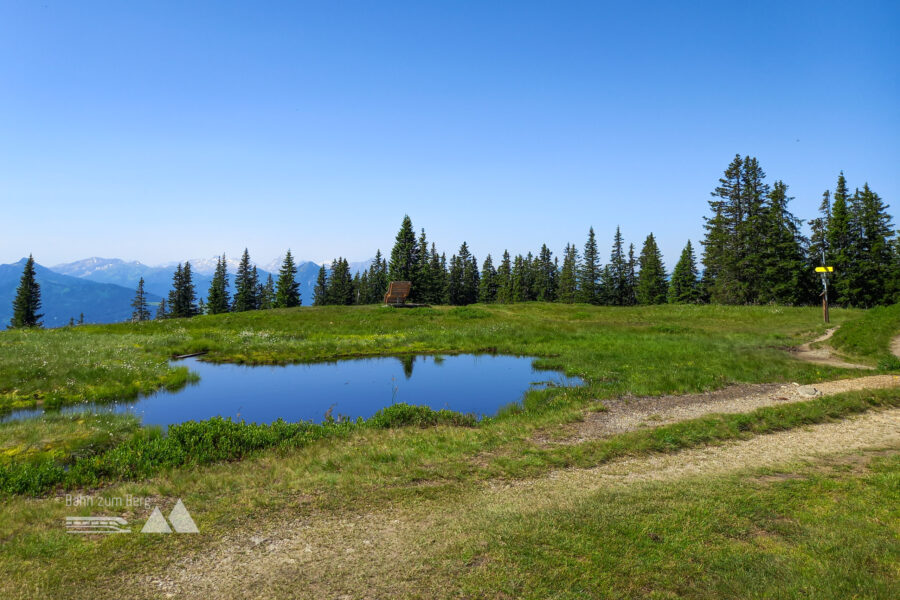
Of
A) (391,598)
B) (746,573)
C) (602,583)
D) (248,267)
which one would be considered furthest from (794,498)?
(248,267)

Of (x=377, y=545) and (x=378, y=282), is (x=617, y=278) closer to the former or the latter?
(x=378, y=282)

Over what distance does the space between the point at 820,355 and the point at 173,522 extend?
106 ft

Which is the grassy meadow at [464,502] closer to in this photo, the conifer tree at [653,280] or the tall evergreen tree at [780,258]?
the tall evergreen tree at [780,258]

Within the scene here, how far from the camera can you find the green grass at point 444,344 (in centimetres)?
1891

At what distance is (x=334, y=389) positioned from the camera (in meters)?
19.5

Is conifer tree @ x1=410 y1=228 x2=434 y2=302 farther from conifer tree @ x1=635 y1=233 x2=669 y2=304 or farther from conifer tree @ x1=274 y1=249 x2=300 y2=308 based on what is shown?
conifer tree @ x1=635 y1=233 x2=669 y2=304

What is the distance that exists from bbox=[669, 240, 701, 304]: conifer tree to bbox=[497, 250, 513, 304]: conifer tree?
37.2 meters

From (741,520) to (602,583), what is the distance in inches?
135

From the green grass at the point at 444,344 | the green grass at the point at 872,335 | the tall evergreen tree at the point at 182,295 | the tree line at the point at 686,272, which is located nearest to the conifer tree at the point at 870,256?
the tree line at the point at 686,272

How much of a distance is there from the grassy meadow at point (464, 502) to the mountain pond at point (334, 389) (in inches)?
70.7

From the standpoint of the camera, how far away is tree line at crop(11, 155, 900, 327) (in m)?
58.1

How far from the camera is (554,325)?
4103 centimetres

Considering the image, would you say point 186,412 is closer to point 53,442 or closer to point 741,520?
point 53,442

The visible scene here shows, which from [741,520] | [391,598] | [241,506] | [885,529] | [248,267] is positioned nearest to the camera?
[391,598]
